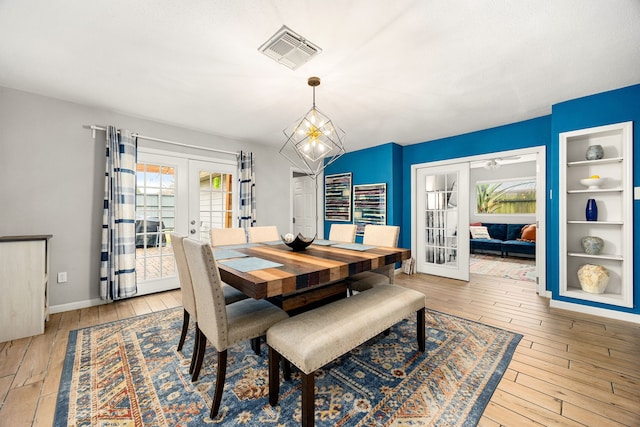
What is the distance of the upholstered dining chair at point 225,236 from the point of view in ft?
9.23

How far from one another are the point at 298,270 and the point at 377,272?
56.1 inches

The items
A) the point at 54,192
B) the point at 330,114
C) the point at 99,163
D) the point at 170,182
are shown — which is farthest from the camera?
the point at 170,182

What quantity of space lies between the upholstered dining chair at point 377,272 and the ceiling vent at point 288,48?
5.69ft

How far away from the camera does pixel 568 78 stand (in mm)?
2355

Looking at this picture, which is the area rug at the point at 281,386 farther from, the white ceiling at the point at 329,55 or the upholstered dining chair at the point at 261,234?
the white ceiling at the point at 329,55

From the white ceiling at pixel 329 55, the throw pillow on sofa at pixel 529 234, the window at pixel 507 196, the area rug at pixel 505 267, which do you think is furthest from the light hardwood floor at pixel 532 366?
the window at pixel 507 196

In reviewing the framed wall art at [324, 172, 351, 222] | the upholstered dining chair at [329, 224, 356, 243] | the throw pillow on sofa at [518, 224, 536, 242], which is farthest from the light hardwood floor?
the throw pillow on sofa at [518, 224, 536, 242]

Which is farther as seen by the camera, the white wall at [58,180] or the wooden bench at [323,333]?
the white wall at [58,180]

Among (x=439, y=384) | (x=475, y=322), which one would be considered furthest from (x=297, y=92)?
(x=475, y=322)

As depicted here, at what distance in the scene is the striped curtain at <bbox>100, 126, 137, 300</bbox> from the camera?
297 cm

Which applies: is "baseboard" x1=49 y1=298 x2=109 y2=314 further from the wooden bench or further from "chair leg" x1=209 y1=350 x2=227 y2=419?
the wooden bench

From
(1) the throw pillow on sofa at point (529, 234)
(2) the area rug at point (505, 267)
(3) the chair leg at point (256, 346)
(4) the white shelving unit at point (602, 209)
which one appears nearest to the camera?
(3) the chair leg at point (256, 346)

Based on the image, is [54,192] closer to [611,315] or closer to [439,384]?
[439,384]

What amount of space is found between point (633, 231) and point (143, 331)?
4939 millimetres
